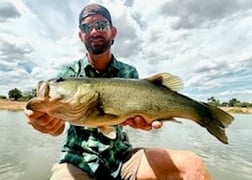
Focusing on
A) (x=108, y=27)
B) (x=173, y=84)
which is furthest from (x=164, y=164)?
(x=108, y=27)

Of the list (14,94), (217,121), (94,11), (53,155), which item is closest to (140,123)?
(217,121)

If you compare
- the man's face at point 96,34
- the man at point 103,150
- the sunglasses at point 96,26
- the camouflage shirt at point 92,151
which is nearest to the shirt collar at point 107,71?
the man at point 103,150

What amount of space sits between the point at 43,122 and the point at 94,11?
1.38 m

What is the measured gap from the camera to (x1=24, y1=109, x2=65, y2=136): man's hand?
2529 millimetres

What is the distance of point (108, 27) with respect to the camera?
11.4 ft

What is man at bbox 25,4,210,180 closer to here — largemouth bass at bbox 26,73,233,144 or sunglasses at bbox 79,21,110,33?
sunglasses at bbox 79,21,110,33

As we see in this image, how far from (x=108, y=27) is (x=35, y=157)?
14.2ft

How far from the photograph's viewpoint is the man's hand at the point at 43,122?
253 cm

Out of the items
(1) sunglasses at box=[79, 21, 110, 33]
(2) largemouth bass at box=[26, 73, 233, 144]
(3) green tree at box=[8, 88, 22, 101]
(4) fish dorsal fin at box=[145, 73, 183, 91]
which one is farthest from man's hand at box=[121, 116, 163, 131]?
(3) green tree at box=[8, 88, 22, 101]

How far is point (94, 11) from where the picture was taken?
3.51 meters

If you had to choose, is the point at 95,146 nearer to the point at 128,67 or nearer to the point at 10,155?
the point at 128,67

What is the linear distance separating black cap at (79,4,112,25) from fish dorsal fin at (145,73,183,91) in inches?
41.9

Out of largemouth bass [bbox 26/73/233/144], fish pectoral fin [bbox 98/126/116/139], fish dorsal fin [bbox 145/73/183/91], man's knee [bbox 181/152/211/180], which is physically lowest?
man's knee [bbox 181/152/211/180]

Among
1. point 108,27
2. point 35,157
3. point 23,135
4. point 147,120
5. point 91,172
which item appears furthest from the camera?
point 23,135
